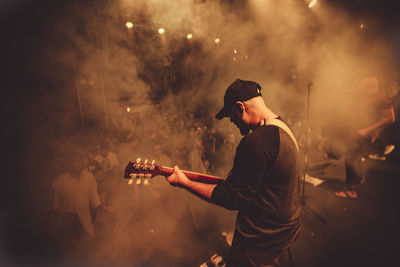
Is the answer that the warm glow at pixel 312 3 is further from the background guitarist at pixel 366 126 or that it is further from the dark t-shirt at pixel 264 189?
the dark t-shirt at pixel 264 189

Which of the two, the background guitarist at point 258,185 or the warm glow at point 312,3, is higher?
the warm glow at point 312,3

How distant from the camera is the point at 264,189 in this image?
1489mm

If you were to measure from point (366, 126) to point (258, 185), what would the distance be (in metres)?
4.25

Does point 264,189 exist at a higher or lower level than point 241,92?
lower

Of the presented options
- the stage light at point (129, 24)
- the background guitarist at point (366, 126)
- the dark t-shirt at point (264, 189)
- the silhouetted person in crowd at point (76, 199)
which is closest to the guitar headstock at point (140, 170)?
the dark t-shirt at point (264, 189)

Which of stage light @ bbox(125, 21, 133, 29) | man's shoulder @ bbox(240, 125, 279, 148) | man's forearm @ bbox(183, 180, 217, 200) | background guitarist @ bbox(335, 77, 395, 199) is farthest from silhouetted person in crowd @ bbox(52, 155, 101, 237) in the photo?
background guitarist @ bbox(335, 77, 395, 199)

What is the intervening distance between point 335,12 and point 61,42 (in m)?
6.44

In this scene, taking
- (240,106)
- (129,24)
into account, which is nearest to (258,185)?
Answer: (240,106)

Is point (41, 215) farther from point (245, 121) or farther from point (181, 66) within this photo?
point (181, 66)

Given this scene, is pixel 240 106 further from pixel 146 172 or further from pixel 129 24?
pixel 129 24

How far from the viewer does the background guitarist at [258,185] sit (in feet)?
4.42

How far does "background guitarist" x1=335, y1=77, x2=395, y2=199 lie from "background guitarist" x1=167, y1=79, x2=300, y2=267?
315 centimetres

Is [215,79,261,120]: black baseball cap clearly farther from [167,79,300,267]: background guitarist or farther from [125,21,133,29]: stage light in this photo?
[125,21,133,29]: stage light

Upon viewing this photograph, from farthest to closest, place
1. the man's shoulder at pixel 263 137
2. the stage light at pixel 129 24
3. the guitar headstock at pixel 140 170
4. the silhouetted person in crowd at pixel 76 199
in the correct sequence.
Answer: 1. the stage light at pixel 129 24
2. the silhouetted person in crowd at pixel 76 199
3. the guitar headstock at pixel 140 170
4. the man's shoulder at pixel 263 137
